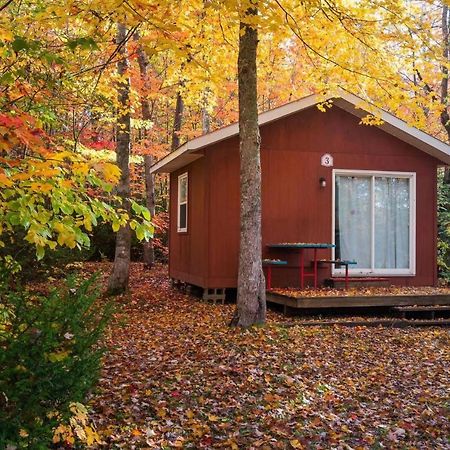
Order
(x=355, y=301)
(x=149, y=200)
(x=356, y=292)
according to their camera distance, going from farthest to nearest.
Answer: (x=149, y=200), (x=356, y=292), (x=355, y=301)

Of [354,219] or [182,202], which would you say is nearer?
[354,219]

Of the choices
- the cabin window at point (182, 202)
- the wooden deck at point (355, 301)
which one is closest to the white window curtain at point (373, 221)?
the wooden deck at point (355, 301)

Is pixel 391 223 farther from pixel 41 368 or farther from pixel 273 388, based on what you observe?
pixel 41 368

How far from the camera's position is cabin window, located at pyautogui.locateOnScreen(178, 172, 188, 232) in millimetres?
12641

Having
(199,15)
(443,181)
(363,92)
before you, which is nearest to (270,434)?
(199,15)

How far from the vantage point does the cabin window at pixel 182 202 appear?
12.6m

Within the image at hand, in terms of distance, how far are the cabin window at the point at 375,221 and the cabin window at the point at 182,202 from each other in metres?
3.42

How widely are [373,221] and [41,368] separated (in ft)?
32.4

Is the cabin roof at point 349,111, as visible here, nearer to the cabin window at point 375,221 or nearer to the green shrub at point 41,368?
the cabin window at point 375,221

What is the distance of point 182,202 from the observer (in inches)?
503

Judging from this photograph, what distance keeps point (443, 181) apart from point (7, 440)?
17.3 m

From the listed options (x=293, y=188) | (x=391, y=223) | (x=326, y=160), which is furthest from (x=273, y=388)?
(x=391, y=223)

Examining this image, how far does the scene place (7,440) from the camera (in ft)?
8.97

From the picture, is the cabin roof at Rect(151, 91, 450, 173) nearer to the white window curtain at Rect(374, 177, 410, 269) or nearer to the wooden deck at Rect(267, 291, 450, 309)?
the white window curtain at Rect(374, 177, 410, 269)
